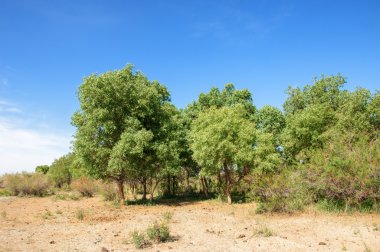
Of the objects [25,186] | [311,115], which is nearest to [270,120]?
[311,115]

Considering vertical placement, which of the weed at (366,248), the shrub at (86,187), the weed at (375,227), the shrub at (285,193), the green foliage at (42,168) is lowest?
the weed at (366,248)

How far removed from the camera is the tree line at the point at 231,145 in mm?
17188

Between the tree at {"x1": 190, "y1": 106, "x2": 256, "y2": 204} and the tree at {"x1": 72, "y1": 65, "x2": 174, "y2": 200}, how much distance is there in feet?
10.3

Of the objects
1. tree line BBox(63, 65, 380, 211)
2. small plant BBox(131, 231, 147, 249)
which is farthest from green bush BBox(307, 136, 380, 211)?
small plant BBox(131, 231, 147, 249)

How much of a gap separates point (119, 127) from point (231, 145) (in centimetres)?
873

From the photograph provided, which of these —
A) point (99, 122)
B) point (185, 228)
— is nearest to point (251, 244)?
point (185, 228)

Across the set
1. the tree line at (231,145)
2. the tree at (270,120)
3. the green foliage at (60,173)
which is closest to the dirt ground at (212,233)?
the tree line at (231,145)

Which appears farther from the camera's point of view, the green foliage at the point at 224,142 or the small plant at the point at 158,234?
the green foliage at the point at 224,142

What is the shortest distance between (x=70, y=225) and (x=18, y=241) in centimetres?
371

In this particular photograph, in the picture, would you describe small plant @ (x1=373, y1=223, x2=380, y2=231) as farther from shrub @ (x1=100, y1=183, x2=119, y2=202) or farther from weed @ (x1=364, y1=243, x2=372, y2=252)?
shrub @ (x1=100, y1=183, x2=119, y2=202)

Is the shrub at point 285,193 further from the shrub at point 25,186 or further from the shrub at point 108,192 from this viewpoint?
the shrub at point 25,186

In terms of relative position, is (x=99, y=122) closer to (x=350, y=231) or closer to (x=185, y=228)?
(x=185, y=228)

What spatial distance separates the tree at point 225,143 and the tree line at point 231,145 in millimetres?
74

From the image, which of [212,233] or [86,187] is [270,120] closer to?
[86,187]
